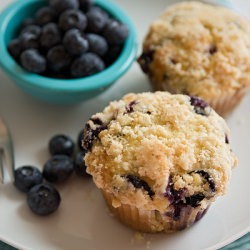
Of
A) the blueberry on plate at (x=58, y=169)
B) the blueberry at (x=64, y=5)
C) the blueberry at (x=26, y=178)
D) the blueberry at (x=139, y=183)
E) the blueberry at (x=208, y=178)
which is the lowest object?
the blueberry at (x=26, y=178)

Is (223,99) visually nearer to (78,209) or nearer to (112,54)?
(112,54)

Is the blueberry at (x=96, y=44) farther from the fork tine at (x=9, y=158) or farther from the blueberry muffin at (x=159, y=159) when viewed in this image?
the fork tine at (x=9, y=158)

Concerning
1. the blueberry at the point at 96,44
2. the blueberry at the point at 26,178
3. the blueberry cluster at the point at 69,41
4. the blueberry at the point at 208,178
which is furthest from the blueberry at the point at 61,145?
the blueberry at the point at 208,178

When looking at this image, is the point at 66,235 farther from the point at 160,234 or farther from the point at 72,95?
the point at 72,95

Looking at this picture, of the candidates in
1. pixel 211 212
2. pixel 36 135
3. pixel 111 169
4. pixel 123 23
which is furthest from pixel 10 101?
pixel 211 212

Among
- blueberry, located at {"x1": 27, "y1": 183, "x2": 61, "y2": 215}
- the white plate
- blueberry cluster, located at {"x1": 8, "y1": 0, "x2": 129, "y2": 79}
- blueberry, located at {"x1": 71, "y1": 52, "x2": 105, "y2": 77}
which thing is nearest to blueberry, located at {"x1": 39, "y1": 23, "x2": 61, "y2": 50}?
blueberry cluster, located at {"x1": 8, "y1": 0, "x2": 129, "y2": 79}

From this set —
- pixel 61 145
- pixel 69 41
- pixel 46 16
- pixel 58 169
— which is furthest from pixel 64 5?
pixel 58 169
